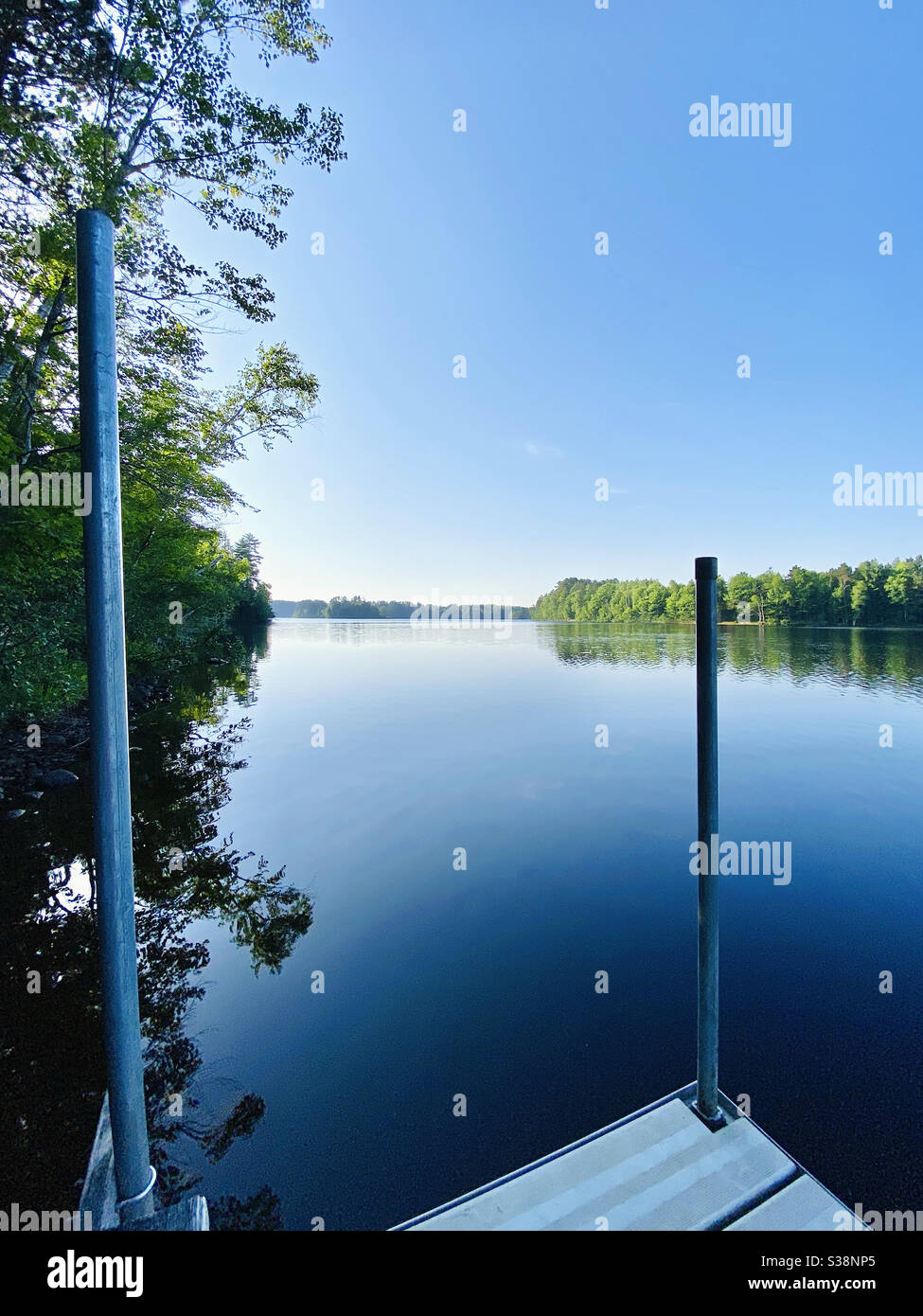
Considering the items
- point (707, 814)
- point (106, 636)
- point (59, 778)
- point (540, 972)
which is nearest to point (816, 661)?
point (540, 972)

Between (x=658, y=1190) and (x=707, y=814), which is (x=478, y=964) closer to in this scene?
(x=658, y=1190)

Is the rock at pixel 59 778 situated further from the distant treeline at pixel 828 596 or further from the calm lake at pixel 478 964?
the distant treeline at pixel 828 596

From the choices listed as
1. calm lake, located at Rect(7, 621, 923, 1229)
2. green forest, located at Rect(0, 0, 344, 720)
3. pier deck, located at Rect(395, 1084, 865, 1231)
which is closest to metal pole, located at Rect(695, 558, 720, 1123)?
pier deck, located at Rect(395, 1084, 865, 1231)

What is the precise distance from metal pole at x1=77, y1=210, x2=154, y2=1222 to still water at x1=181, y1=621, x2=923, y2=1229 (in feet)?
5.73

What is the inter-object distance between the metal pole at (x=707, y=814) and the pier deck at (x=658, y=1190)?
0.23 m

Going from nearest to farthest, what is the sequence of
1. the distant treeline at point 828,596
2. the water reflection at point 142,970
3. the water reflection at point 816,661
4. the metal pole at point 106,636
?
the metal pole at point 106,636
the water reflection at point 142,970
the water reflection at point 816,661
the distant treeline at point 828,596

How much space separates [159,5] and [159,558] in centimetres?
1355

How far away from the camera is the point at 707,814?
7.66ft

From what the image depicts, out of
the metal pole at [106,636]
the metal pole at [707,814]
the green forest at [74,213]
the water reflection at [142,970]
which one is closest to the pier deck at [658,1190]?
the metal pole at [707,814]

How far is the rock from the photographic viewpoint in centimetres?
831

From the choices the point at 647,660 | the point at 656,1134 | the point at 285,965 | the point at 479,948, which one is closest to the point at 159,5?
the point at 285,965

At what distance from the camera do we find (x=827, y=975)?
409 cm

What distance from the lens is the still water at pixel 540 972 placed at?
8.85 feet

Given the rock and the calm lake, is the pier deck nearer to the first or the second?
the calm lake
